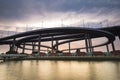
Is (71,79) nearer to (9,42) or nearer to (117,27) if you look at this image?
(117,27)

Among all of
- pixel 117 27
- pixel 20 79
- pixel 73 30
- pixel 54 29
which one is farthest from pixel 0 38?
pixel 20 79

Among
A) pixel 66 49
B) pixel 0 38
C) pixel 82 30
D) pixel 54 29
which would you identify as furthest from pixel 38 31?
pixel 66 49

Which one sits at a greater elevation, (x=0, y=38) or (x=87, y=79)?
(x=0, y=38)

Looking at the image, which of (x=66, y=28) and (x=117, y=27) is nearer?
(x=66, y=28)

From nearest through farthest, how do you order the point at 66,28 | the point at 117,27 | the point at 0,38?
the point at 66,28, the point at 117,27, the point at 0,38

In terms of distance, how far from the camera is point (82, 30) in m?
89.9

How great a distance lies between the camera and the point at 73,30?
9038cm

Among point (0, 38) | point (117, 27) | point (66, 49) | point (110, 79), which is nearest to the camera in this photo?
point (110, 79)

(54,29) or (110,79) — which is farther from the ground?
(54,29)

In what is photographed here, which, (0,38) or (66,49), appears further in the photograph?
(66,49)

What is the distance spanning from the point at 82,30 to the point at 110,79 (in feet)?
251

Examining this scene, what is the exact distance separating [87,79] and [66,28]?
74.0m

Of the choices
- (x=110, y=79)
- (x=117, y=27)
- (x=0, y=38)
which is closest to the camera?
(x=110, y=79)

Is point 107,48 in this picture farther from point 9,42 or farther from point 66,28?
point 9,42
